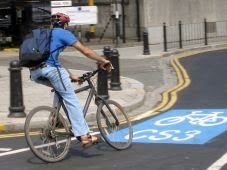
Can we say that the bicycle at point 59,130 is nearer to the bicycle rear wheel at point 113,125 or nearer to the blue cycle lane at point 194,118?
the bicycle rear wheel at point 113,125

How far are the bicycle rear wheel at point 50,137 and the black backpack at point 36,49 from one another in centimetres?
58

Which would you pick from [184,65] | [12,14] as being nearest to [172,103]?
[184,65]

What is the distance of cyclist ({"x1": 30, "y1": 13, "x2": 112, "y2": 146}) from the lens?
7.25 m

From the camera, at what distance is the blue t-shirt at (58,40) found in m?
7.25

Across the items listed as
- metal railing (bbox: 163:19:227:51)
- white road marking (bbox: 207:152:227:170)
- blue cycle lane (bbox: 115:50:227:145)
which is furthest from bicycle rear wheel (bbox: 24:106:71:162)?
metal railing (bbox: 163:19:227:51)

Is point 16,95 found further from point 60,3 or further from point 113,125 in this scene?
point 60,3

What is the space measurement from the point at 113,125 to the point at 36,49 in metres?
1.50

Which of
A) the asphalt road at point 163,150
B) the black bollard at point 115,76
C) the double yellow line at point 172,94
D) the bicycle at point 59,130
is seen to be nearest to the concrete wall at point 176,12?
the double yellow line at point 172,94

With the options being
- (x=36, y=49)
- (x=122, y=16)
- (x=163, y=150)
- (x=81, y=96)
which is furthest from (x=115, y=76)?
(x=122, y=16)

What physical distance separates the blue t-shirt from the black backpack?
0.06 meters

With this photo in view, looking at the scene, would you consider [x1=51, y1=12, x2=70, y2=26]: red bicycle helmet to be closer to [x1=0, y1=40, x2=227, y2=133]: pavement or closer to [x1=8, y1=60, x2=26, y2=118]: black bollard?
[x1=0, y1=40, x2=227, y2=133]: pavement

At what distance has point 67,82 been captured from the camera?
7.34 m

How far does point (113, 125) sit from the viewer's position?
7945 millimetres

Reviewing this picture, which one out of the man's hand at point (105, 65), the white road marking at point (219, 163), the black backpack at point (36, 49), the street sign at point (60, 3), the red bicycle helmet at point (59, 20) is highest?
Result: the street sign at point (60, 3)
